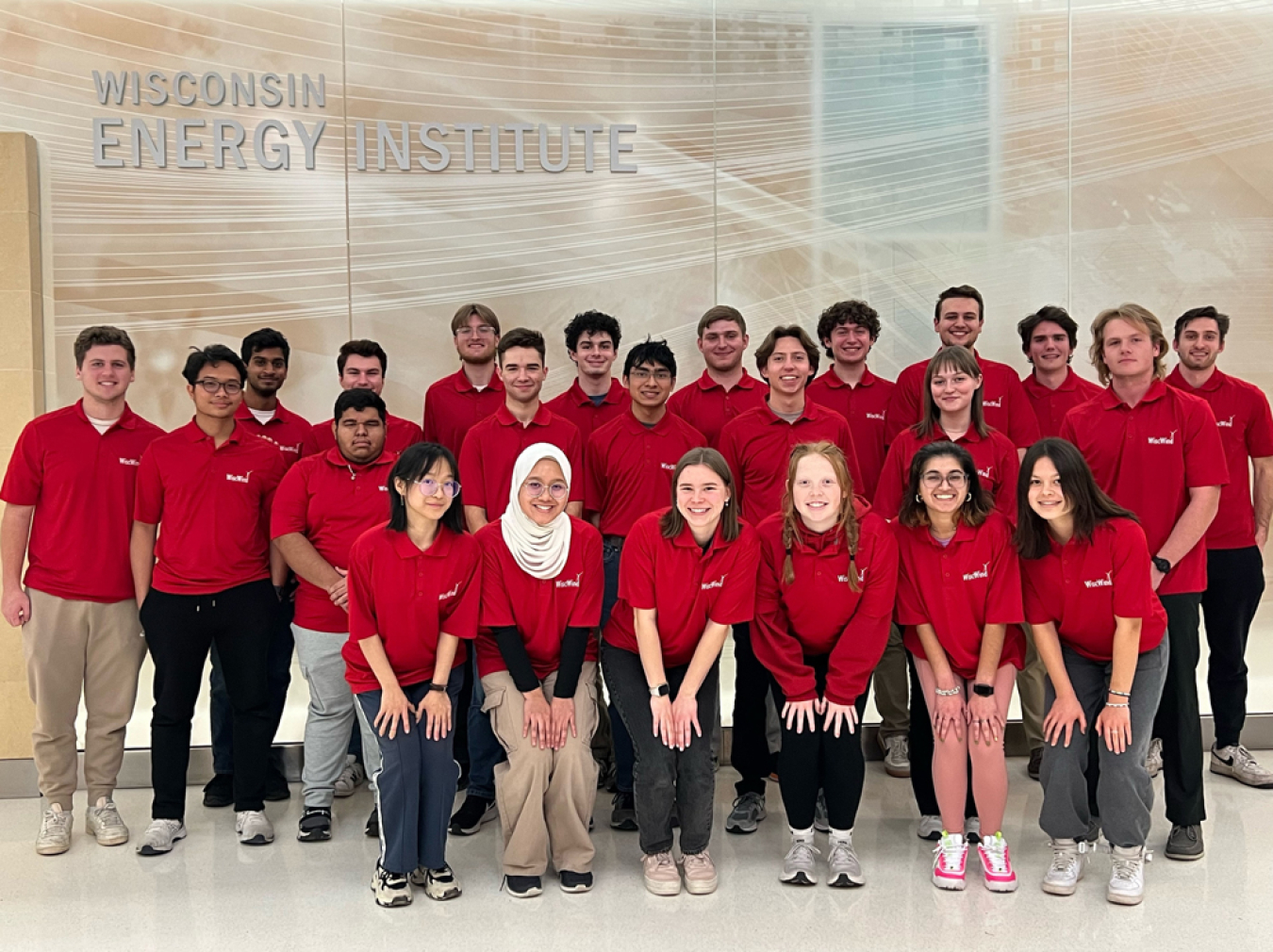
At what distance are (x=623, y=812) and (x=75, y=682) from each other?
211 centimetres

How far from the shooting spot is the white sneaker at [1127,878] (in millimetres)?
3396

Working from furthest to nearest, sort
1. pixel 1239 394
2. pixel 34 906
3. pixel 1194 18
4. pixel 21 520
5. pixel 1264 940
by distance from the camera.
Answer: pixel 1194 18 → pixel 1239 394 → pixel 21 520 → pixel 34 906 → pixel 1264 940

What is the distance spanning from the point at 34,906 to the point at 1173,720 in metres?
3.81

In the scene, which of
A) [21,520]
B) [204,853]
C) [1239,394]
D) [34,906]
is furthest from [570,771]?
[1239,394]

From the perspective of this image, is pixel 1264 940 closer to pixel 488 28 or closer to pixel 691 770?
pixel 691 770

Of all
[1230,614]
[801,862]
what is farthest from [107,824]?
[1230,614]

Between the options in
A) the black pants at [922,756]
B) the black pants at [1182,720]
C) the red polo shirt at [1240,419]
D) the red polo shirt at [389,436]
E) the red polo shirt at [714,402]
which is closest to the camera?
the black pants at [1182,720]

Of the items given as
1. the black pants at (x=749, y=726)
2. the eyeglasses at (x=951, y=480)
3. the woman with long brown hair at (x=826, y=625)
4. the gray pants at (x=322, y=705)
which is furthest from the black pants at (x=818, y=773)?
the gray pants at (x=322, y=705)

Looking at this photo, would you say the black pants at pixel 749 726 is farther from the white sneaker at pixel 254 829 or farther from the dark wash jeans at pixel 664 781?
the white sneaker at pixel 254 829

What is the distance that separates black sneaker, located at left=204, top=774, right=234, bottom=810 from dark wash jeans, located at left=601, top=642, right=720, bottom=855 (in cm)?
189

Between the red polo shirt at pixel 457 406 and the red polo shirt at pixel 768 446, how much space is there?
1.16 metres

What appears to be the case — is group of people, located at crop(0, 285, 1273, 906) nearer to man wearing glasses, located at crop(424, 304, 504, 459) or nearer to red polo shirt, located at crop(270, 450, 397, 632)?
red polo shirt, located at crop(270, 450, 397, 632)

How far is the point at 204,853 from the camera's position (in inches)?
154

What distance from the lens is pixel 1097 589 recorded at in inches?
136
